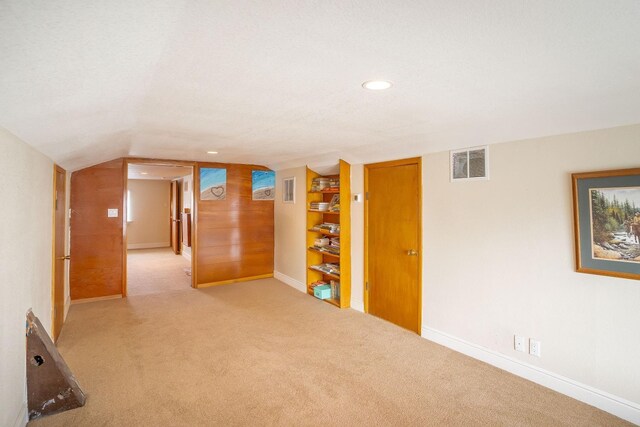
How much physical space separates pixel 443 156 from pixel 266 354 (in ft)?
8.34

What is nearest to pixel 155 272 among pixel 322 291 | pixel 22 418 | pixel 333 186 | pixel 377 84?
pixel 322 291

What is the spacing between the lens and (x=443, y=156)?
332cm

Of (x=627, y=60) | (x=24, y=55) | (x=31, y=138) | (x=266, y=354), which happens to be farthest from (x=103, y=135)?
(x=627, y=60)

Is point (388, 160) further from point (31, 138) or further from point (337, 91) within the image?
point (31, 138)

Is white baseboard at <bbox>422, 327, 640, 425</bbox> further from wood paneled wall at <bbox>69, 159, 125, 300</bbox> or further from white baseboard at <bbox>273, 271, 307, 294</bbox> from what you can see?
wood paneled wall at <bbox>69, 159, 125, 300</bbox>

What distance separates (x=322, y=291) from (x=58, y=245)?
313cm

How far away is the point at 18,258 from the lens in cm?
201

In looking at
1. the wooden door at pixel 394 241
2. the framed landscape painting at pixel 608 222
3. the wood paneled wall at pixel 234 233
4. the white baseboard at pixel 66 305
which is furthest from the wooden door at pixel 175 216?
the framed landscape painting at pixel 608 222

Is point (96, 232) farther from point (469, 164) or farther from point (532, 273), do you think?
point (532, 273)

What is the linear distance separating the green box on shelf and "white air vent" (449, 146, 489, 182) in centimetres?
243

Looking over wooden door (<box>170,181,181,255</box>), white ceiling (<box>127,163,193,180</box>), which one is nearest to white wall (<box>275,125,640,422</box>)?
white ceiling (<box>127,163,193,180</box>)

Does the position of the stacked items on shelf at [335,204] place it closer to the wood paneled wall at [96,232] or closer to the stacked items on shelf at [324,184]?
the stacked items on shelf at [324,184]

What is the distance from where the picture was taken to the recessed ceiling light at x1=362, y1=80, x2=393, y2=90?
170 cm

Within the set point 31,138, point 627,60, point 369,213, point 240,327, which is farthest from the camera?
point 369,213
